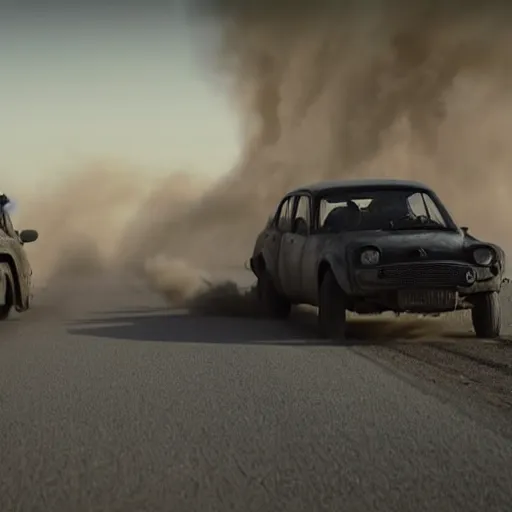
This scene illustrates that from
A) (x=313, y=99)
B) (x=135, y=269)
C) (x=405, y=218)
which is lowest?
(x=135, y=269)

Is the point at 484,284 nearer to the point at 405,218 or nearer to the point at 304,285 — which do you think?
the point at 405,218

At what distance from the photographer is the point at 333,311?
37.3 feet

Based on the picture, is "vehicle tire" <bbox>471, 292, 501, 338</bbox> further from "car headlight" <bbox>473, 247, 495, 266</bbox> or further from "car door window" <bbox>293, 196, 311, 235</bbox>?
"car door window" <bbox>293, 196, 311, 235</bbox>

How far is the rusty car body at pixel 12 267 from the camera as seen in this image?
1343 cm

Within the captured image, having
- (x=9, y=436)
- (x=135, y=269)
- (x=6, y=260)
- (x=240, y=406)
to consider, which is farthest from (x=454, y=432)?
(x=135, y=269)

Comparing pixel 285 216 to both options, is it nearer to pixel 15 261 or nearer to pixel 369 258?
pixel 369 258

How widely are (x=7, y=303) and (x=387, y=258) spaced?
547 centimetres

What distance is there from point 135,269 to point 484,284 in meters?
20.6

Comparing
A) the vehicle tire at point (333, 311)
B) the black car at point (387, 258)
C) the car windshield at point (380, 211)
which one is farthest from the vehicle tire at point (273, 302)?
the vehicle tire at point (333, 311)

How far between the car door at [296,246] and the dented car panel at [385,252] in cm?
1

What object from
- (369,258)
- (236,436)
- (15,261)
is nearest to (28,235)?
(15,261)

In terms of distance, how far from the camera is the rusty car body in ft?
44.1

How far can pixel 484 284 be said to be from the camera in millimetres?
11258

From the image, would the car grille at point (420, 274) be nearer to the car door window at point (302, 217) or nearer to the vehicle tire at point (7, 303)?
the car door window at point (302, 217)
